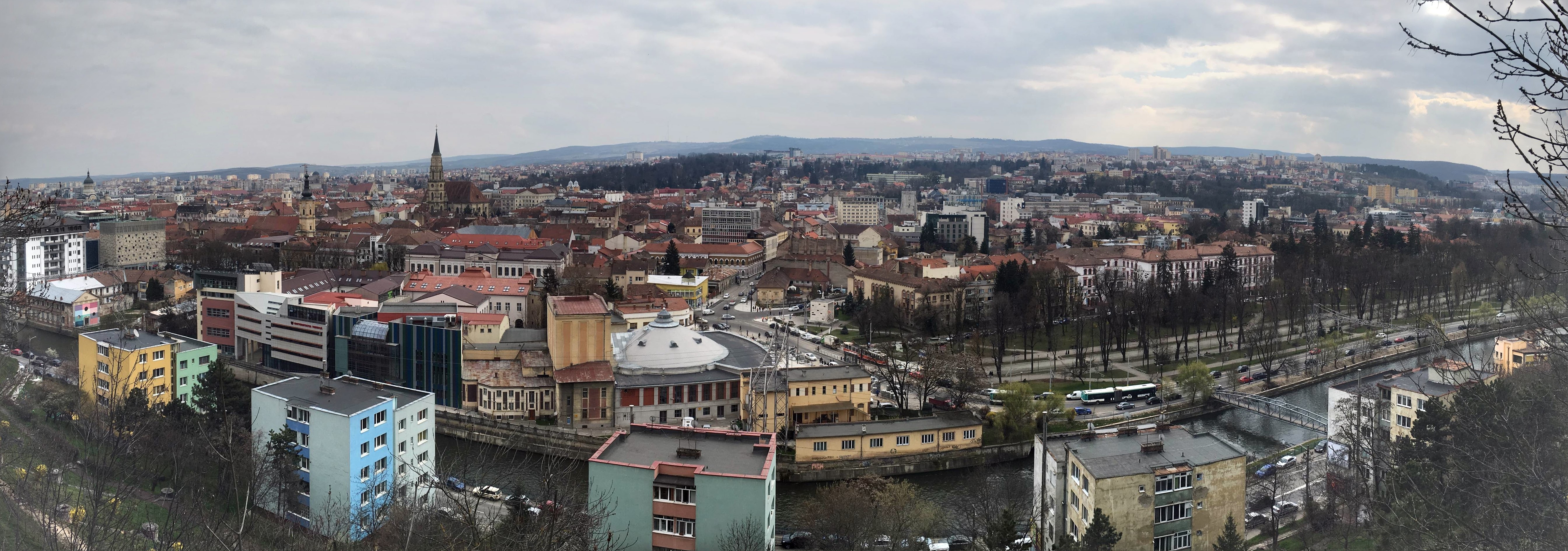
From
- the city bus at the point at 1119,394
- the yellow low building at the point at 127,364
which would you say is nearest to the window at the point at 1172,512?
the city bus at the point at 1119,394

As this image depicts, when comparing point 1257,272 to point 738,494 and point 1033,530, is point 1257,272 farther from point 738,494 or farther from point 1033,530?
point 738,494

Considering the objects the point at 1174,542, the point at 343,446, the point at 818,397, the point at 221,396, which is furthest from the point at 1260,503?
the point at 221,396

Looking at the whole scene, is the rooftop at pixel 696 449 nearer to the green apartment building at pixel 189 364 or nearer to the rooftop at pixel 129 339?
the green apartment building at pixel 189 364

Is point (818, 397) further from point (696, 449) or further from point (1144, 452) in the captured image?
point (1144, 452)

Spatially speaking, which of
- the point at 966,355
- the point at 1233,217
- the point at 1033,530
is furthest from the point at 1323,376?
the point at 1233,217

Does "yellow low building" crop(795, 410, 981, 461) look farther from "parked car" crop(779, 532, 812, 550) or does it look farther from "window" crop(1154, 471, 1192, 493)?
"window" crop(1154, 471, 1192, 493)

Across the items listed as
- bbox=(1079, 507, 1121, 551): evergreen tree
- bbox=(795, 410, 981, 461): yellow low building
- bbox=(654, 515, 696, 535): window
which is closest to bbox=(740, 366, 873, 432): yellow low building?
bbox=(795, 410, 981, 461): yellow low building
